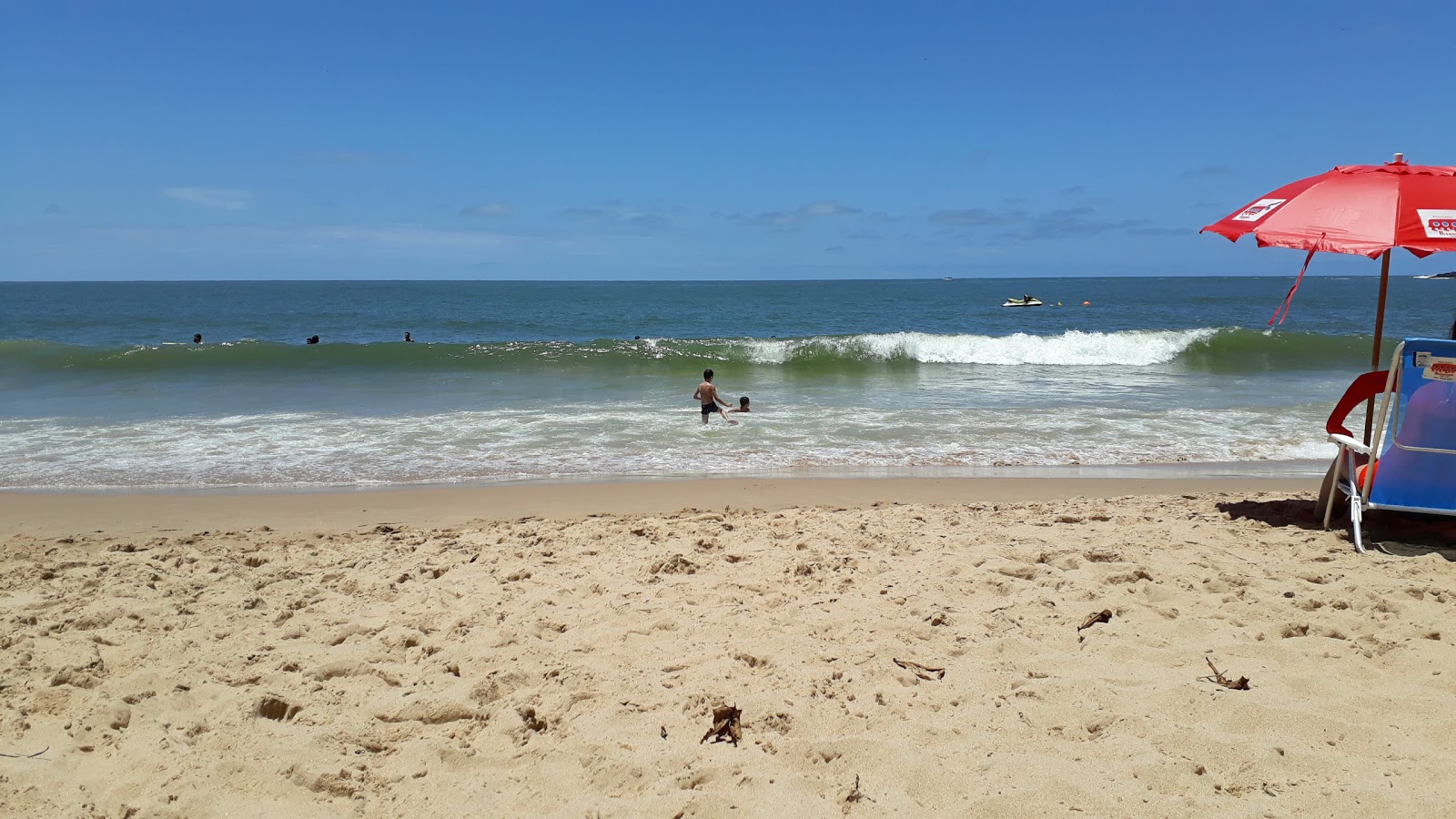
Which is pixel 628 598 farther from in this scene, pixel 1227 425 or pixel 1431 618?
pixel 1227 425

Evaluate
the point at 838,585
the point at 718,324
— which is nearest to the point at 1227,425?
the point at 838,585

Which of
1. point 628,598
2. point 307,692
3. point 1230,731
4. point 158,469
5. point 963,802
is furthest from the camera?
point 158,469

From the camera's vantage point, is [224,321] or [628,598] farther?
[224,321]

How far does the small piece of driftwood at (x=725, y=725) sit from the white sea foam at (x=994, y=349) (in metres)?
19.1

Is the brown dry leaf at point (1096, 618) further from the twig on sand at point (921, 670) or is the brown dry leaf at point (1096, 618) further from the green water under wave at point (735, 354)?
the green water under wave at point (735, 354)

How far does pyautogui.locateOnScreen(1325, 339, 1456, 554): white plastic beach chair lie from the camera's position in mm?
4656

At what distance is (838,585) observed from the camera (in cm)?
431

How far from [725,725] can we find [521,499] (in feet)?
15.7

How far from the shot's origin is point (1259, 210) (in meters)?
5.19

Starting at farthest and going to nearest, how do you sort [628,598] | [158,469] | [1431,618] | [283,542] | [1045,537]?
1. [158,469]
2. [283,542]
3. [1045,537]
4. [628,598]
5. [1431,618]

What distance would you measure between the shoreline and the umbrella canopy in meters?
2.86

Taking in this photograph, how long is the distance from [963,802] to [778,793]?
1.79 ft

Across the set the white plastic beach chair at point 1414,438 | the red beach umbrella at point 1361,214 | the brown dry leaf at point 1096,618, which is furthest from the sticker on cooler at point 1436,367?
the brown dry leaf at point 1096,618

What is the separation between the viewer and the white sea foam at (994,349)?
22.3 metres
